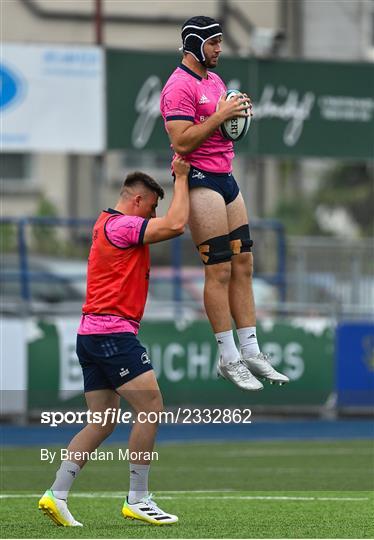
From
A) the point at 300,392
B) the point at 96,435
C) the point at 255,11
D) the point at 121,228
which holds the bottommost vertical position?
the point at 300,392

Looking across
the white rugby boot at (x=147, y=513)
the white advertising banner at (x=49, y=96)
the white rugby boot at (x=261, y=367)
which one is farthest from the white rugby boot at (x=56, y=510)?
the white advertising banner at (x=49, y=96)

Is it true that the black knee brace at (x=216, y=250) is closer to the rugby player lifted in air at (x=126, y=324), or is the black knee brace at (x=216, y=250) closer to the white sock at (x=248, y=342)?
the rugby player lifted in air at (x=126, y=324)

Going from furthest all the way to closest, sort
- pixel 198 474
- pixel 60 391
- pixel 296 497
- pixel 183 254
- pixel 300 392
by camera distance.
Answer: pixel 183 254, pixel 300 392, pixel 60 391, pixel 198 474, pixel 296 497

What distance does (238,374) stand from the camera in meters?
9.84

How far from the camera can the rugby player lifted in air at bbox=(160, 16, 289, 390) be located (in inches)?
371

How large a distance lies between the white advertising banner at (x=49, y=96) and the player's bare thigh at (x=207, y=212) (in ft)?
35.9

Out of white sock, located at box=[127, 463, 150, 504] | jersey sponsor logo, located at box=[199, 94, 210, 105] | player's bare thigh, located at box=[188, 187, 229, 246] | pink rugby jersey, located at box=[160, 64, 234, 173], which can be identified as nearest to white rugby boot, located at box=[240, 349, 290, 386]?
player's bare thigh, located at box=[188, 187, 229, 246]

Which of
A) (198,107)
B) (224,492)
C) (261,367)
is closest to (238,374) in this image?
(261,367)

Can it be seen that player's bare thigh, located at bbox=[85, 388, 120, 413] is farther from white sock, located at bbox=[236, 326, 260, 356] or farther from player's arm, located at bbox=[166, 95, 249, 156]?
player's arm, located at bbox=[166, 95, 249, 156]

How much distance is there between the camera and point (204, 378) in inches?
790

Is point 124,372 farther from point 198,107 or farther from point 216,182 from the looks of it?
point 198,107

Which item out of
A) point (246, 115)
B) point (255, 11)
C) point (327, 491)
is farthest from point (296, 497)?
point (255, 11)

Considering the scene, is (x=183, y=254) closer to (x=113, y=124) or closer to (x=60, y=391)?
(x=113, y=124)

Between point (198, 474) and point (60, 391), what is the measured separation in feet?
18.0
